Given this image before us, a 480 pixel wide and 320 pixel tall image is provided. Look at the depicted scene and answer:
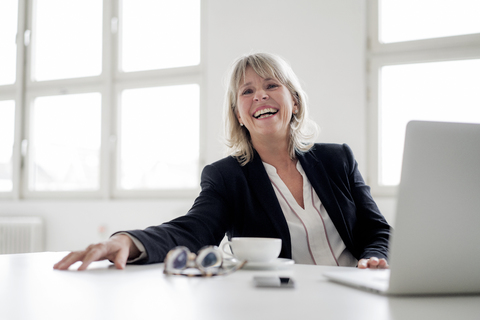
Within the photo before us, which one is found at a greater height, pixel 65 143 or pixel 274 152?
pixel 65 143

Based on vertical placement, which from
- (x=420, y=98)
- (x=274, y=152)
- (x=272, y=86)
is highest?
(x=420, y=98)

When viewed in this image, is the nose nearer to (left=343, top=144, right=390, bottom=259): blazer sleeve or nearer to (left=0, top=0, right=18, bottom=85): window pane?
(left=343, top=144, right=390, bottom=259): blazer sleeve

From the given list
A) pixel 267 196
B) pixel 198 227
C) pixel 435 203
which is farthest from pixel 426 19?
pixel 435 203

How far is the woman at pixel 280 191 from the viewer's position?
4.55ft

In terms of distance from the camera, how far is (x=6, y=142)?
4.16 meters

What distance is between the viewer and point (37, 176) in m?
4.07

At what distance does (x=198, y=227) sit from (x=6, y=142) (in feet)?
12.1

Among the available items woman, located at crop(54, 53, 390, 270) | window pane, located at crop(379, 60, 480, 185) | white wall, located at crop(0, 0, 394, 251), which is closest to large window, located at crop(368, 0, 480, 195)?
window pane, located at crop(379, 60, 480, 185)

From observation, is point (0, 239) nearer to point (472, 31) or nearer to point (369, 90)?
point (369, 90)

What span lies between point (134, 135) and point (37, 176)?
1141mm

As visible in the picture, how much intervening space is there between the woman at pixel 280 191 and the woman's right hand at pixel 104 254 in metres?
0.17

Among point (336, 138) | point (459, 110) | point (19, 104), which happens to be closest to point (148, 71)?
point (19, 104)

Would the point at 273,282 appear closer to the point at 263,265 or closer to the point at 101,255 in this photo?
the point at 263,265

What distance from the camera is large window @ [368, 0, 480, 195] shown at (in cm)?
288
